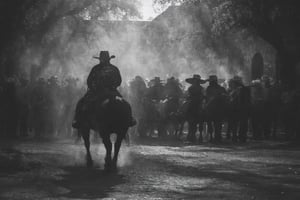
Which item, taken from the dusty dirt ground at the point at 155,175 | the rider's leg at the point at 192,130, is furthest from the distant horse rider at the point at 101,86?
the rider's leg at the point at 192,130

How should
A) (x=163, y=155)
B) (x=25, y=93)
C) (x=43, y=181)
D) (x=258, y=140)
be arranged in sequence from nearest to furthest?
(x=43, y=181) < (x=163, y=155) < (x=258, y=140) < (x=25, y=93)

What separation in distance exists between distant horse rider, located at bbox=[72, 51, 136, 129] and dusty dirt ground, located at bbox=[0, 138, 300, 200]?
1.06 m

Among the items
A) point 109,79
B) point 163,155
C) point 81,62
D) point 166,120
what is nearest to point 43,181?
point 109,79

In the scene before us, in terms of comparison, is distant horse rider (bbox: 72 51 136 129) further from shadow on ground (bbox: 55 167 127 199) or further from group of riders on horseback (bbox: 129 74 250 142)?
group of riders on horseback (bbox: 129 74 250 142)

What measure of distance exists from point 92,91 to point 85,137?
3.83 feet

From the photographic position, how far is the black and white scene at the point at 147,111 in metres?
12.6

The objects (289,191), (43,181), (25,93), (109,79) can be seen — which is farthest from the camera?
(25,93)

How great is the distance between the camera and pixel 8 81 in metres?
27.6

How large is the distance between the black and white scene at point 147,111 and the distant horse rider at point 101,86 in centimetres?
3

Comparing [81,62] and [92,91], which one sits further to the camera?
[81,62]

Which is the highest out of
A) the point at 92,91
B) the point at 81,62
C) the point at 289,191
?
the point at 81,62

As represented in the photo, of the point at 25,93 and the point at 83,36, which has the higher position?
the point at 83,36

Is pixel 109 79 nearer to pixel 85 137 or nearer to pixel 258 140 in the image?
pixel 85 137

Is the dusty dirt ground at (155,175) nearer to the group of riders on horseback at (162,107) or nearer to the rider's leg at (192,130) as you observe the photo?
the group of riders on horseback at (162,107)
